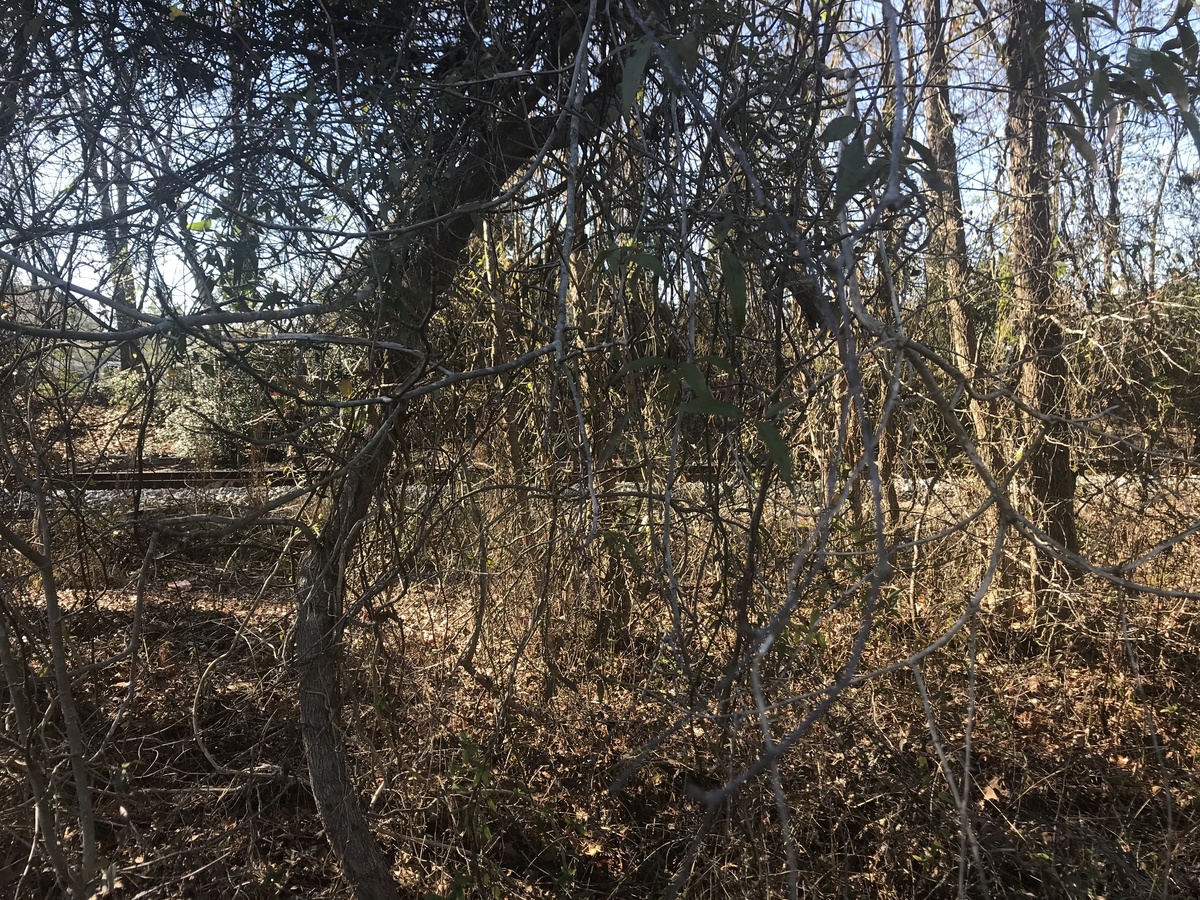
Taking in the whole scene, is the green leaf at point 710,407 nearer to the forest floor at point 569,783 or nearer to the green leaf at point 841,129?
the green leaf at point 841,129

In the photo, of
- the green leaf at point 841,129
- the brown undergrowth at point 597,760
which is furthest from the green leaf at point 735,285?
the brown undergrowth at point 597,760

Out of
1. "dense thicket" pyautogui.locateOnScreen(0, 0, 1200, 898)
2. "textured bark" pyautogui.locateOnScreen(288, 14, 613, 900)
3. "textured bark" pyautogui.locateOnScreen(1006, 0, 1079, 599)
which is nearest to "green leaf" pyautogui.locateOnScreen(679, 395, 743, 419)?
"dense thicket" pyautogui.locateOnScreen(0, 0, 1200, 898)

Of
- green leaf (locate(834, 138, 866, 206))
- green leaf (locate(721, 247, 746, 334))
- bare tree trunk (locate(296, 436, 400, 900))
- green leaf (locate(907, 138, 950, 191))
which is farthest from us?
bare tree trunk (locate(296, 436, 400, 900))

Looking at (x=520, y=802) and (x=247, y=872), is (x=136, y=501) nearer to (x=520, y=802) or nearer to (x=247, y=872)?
(x=247, y=872)

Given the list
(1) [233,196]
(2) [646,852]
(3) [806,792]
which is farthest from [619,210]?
(2) [646,852]

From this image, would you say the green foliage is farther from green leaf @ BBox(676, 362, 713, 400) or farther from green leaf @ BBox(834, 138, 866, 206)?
green leaf @ BBox(834, 138, 866, 206)

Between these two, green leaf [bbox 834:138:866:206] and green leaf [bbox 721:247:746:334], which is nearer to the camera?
green leaf [bbox 834:138:866:206]

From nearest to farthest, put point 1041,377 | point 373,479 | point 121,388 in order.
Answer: point 373,479 → point 1041,377 → point 121,388

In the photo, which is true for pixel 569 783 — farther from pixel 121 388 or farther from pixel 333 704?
pixel 121 388

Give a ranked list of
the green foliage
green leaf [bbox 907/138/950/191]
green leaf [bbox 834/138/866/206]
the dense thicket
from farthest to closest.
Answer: the green foliage < the dense thicket < green leaf [bbox 907/138/950/191] < green leaf [bbox 834/138/866/206]

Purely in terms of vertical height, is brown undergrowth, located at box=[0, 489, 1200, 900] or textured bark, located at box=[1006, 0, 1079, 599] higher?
textured bark, located at box=[1006, 0, 1079, 599]

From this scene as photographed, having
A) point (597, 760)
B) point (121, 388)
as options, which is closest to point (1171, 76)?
point (597, 760)

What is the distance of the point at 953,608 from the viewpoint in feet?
13.8

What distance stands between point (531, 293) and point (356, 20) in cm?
106
